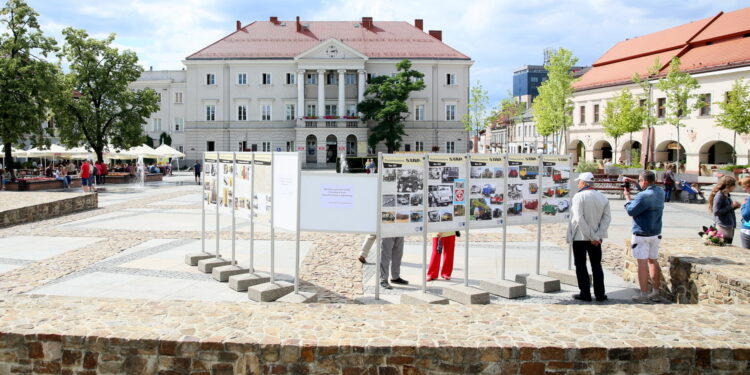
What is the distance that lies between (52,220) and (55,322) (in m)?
14.1

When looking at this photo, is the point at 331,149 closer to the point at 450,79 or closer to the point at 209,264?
the point at 450,79

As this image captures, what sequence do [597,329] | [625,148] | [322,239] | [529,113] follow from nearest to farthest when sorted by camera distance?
[597,329] < [322,239] < [625,148] < [529,113]

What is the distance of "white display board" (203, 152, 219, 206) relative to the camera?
11.2 metres

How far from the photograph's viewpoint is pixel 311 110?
71.4m

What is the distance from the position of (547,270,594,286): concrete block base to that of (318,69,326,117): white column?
2380 inches

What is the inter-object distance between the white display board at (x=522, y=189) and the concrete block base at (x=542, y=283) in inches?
37.0

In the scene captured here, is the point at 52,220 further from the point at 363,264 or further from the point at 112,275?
the point at 363,264

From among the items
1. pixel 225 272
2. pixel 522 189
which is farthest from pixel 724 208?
pixel 225 272

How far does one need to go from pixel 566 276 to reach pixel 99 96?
36.8 m

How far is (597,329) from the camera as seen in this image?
5738mm

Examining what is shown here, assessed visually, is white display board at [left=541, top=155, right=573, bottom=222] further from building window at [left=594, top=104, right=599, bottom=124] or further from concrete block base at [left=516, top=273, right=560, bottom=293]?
building window at [left=594, top=104, right=599, bottom=124]

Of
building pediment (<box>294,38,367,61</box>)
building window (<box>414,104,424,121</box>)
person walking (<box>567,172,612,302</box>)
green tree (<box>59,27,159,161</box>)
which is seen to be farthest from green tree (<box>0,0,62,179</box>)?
building window (<box>414,104,424,121</box>)

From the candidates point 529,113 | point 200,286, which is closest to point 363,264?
point 200,286

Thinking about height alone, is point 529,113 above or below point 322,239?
above
